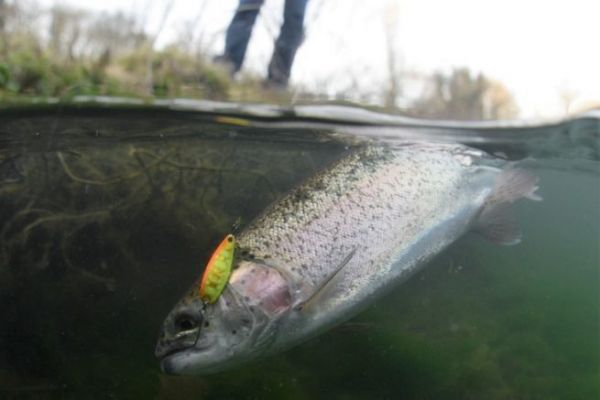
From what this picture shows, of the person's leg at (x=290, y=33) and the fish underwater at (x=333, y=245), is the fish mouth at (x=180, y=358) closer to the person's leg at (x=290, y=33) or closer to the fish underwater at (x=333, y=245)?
the fish underwater at (x=333, y=245)

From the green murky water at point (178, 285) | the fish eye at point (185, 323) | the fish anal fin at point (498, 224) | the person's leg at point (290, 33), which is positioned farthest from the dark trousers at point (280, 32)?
the green murky water at point (178, 285)

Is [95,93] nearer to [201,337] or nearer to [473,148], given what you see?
[201,337]

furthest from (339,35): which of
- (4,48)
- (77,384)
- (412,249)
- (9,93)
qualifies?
(77,384)

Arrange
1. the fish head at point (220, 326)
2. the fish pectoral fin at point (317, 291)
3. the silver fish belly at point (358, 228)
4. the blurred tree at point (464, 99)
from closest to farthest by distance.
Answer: the fish head at point (220, 326)
the fish pectoral fin at point (317, 291)
the silver fish belly at point (358, 228)
the blurred tree at point (464, 99)

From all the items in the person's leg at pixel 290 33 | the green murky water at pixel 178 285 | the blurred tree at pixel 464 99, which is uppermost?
the person's leg at pixel 290 33

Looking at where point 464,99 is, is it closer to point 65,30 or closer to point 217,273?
point 217,273

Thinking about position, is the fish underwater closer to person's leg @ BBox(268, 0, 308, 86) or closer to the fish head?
the fish head
